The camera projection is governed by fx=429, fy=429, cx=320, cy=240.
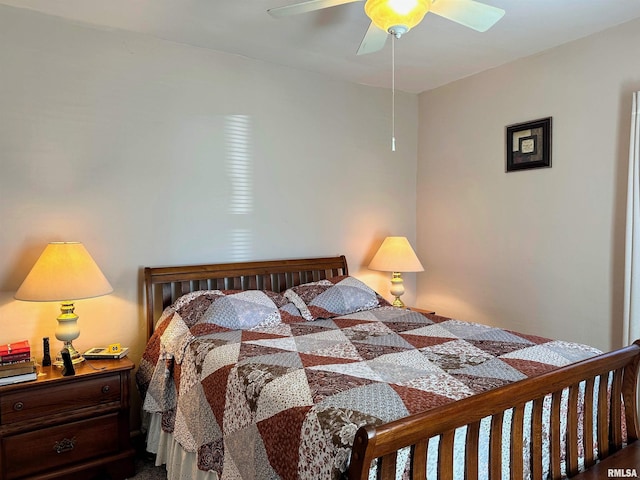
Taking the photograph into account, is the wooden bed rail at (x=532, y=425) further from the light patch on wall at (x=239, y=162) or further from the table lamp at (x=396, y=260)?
the light patch on wall at (x=239, y=162)

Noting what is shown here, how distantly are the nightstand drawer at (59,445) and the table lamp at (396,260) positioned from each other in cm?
212

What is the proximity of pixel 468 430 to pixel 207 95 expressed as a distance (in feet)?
8.52

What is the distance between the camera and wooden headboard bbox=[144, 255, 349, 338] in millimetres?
2732

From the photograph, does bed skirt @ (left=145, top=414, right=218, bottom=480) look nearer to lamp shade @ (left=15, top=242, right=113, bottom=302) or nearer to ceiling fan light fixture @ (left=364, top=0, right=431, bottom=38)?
lamp shade @ (left=15, top=242, right=113, bottom=302)

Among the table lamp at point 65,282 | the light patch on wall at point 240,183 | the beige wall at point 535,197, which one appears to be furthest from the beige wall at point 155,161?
the beige wall at point 535,197

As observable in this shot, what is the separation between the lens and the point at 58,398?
2156 mm

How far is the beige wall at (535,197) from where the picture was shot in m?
2.69

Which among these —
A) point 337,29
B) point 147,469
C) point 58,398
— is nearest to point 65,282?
point 58,398

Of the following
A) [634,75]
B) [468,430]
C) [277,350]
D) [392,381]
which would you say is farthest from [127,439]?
[634,75]

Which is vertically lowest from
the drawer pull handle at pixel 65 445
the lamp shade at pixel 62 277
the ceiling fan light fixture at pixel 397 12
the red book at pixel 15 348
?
the drawer pull handle at pixel 65 445

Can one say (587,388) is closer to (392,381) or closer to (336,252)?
(392,381)

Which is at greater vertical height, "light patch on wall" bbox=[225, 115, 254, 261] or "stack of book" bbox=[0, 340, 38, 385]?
"light patch on wall" bbox=[225, 115, 254, 261]

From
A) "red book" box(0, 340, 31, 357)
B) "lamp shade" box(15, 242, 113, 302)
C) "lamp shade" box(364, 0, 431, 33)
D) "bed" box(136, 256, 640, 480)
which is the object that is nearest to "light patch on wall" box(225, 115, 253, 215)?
"bed" box(136, 256, 640, 480)

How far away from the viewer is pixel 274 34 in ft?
8.93
